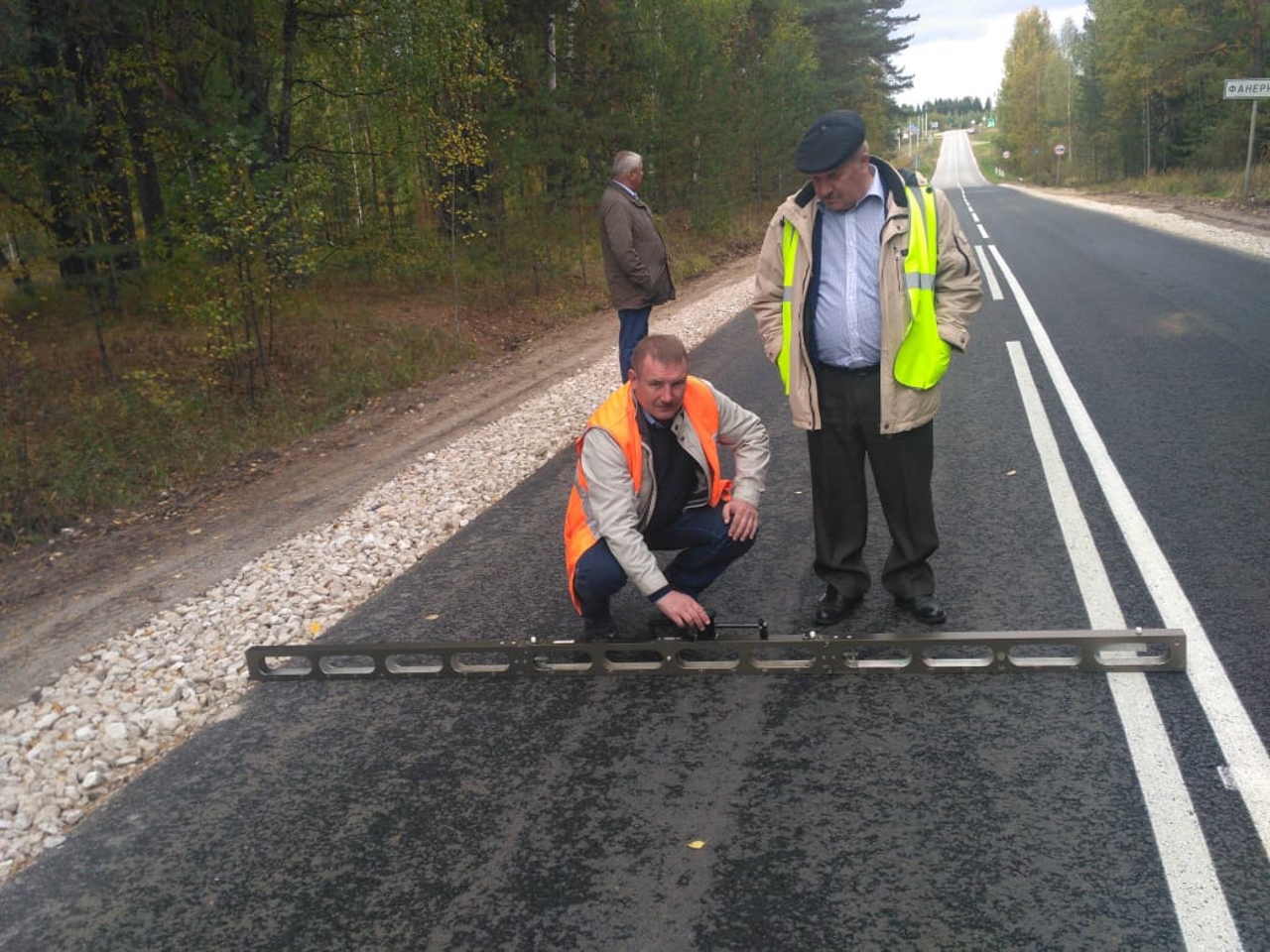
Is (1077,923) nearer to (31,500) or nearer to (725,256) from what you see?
(31,500)

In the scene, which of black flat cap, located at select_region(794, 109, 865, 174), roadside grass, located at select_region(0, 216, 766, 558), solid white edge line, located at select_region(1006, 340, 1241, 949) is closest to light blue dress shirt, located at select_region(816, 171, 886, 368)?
black flat cap, located at select_region(794, 109, 865, 174)

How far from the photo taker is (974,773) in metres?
3.12

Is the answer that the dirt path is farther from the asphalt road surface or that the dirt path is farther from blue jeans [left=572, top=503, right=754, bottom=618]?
blue jeans [left=572, top=503, right=754, bottom=618]

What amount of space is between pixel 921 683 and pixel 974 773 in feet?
2.14

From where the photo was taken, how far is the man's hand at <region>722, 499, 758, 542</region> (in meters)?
4.21

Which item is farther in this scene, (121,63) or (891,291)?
(121,63)

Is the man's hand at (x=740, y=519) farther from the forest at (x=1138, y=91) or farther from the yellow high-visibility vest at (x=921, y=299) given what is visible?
the forest at (x=1138, y=91)

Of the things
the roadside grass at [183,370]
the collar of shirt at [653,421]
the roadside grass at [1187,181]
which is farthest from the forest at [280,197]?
the roadside grass at [1187,181]

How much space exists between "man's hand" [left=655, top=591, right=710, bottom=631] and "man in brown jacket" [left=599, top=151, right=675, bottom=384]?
14.4ft

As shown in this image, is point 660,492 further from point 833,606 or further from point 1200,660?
point 1200,660

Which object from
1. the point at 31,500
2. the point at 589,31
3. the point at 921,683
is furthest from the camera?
the point at 589,31

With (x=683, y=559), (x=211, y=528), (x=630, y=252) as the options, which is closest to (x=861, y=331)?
(x=683, y=559)

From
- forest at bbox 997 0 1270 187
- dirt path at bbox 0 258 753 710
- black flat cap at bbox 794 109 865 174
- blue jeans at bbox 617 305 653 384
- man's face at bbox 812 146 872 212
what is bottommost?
dirt path at bbox 0 258 753 710

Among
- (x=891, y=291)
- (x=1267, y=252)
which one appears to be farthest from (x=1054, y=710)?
(x=1267, y=252)
